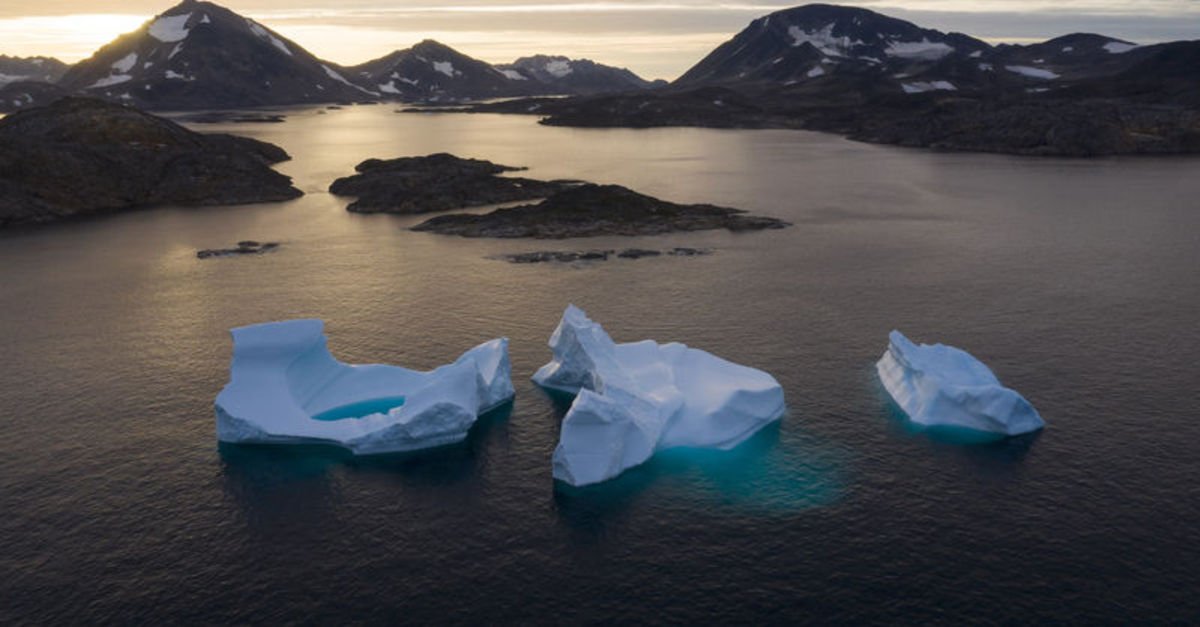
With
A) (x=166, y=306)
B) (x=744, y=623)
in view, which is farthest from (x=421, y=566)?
(x=166, y=306)

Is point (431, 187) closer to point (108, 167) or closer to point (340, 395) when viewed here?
point (108, 167)

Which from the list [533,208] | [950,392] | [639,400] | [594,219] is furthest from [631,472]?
[533,208]

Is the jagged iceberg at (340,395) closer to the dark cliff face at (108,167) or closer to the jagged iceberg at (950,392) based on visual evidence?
the jagged iceberg at (950,392)

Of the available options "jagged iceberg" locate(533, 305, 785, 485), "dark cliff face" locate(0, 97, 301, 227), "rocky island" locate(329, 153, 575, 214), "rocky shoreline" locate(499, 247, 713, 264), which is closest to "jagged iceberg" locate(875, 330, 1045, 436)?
"jagged iceberg" locate(533, 305, 785, 485)

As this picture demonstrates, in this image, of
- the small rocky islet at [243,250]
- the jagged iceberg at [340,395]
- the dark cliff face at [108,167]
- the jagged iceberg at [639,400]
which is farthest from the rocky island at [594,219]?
the jagged iceberg at [340,395]

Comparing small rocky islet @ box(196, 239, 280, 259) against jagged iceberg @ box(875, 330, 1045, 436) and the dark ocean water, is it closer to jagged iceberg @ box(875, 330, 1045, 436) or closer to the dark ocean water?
the dark ocean water

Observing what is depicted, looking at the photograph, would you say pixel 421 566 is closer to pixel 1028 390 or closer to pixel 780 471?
pixel 780 471
